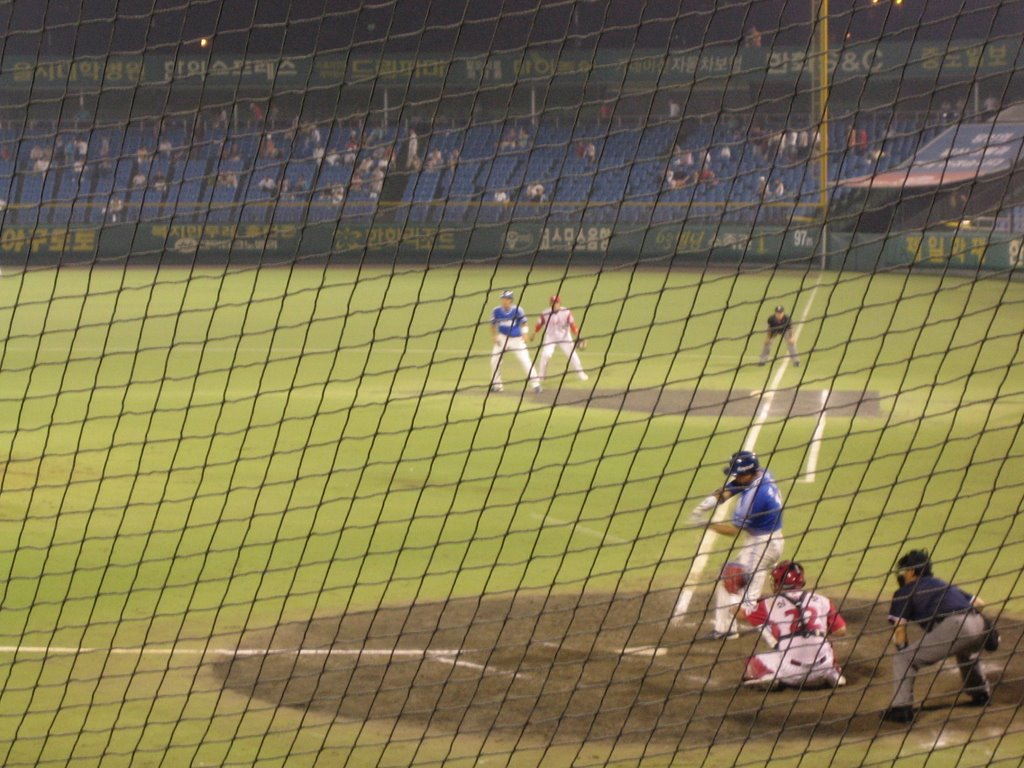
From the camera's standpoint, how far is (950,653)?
352 inches

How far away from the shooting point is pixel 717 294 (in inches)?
1444

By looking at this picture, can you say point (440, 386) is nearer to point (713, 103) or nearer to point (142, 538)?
point (142, 538)

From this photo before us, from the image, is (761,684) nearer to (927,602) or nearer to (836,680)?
(836,680)

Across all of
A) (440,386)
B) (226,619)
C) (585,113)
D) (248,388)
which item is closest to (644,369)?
(440,386)

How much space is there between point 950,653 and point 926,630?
0.36 meters

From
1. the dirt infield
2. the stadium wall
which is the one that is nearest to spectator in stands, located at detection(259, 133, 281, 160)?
the stadium wall

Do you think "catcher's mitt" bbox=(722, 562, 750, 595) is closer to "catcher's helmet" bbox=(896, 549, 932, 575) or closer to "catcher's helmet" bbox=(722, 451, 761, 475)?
"catcher's helmet" bbox=(722, 451, 761, 475)

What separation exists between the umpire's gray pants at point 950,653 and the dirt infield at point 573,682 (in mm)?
145

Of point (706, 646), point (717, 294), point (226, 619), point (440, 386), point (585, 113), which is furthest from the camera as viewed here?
point (585, 113)

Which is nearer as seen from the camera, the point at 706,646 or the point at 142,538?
the point at 706,646

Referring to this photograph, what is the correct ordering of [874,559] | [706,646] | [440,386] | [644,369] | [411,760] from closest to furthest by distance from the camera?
[411,760] < [706,646] < [874,559] < [440,386] < [644,369]

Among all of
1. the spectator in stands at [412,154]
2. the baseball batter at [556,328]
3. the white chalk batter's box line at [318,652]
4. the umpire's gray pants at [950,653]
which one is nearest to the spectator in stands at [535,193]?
the spectator in stands at [412,154]

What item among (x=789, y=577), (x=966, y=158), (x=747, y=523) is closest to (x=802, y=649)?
(x=789, y=577)

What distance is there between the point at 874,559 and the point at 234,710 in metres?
6.19
